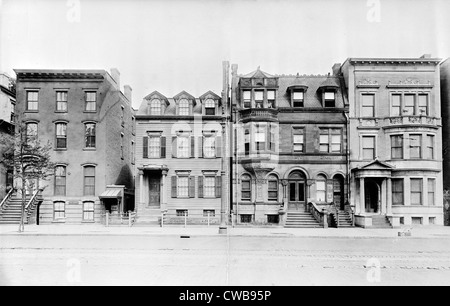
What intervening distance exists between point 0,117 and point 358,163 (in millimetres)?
27517

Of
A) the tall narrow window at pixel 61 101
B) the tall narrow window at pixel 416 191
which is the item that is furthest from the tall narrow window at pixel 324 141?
the tall narrow window at pixel 61 101

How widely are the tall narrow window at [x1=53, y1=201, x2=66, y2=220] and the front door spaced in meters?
6.54

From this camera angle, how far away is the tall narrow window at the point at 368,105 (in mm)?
29922

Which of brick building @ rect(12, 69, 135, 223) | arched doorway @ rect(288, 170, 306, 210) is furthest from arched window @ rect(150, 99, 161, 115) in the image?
arched doorway @ rect(288, 170, 306, 210)

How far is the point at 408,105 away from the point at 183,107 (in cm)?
1766

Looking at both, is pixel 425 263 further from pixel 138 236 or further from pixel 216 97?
pixel 216 97

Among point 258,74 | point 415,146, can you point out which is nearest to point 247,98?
point 258,74

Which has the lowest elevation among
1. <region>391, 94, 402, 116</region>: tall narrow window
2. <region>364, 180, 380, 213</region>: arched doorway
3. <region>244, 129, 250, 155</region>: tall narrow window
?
<region>364, 180, 380, 213</region>: arched doorway

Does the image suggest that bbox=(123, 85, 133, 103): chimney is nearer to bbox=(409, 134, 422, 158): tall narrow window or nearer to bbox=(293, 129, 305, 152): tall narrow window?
bbox=(293, 129, 305, 152): tall narrow window

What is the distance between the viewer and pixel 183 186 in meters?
31.2

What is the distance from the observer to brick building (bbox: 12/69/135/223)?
1085 inches

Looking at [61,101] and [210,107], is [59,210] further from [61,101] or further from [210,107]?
[210,107]

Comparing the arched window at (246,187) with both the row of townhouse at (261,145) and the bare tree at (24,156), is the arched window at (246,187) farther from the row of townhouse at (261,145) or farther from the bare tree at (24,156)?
the bare tree at (24,156)

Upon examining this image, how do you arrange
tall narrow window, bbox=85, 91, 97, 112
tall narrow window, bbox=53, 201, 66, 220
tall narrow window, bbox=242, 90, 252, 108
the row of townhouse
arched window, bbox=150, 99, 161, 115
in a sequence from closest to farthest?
tall narrow window, bbox=53, 201, 66, 220 < the row of townhouse < tall narrow window, bbox=85, 91, 97, 112 < tall narrow window, bbox=242, 90, 252, 108 < arched window, bbox=150, 99, 161, 115
